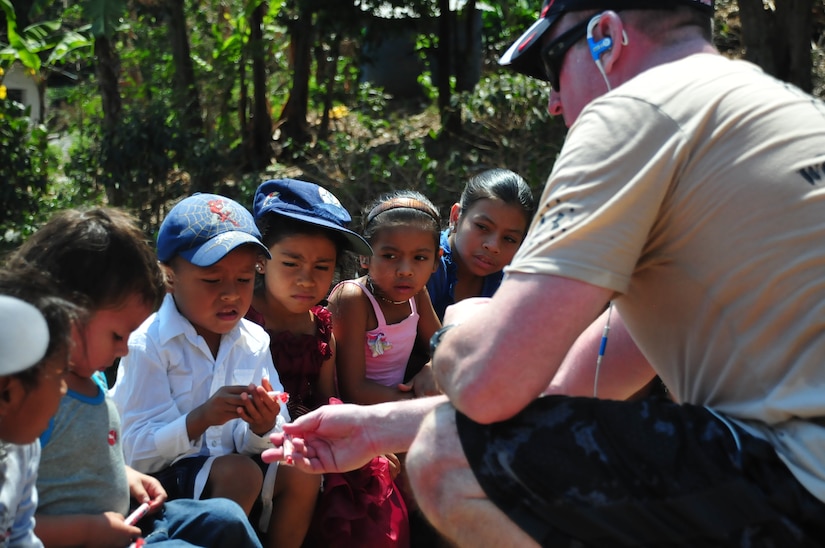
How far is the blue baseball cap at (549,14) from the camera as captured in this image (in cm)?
232

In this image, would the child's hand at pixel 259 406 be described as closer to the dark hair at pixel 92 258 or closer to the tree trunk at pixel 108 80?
the dark hair at pixel 92 258

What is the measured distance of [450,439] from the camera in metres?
2.16

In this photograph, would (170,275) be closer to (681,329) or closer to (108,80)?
(681,329)

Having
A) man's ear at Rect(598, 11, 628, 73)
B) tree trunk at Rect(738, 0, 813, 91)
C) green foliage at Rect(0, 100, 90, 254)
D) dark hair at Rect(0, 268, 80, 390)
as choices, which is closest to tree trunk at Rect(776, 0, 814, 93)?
tree trunk at Rect(738, 0, 813, 91)

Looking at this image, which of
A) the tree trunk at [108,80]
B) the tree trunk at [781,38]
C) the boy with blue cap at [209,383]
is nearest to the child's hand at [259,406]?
the boy with blue cap at [209,383]

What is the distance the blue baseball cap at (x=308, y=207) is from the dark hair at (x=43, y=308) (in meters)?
1.48

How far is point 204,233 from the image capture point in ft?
10.2

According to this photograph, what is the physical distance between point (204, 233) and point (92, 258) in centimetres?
70

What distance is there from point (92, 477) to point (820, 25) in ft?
29.8

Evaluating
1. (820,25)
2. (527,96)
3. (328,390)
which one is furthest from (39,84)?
(328,390)

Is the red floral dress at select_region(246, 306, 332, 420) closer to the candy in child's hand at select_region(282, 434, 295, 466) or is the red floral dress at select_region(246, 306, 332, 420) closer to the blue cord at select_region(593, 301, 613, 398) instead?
the candy in child's hand at select_region(282, 434, 295, 466)

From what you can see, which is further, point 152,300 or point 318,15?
point 318,15

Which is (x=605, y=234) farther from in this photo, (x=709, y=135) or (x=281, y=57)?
(x=281, y=57)

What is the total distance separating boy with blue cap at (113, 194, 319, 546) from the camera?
9.29 ft
